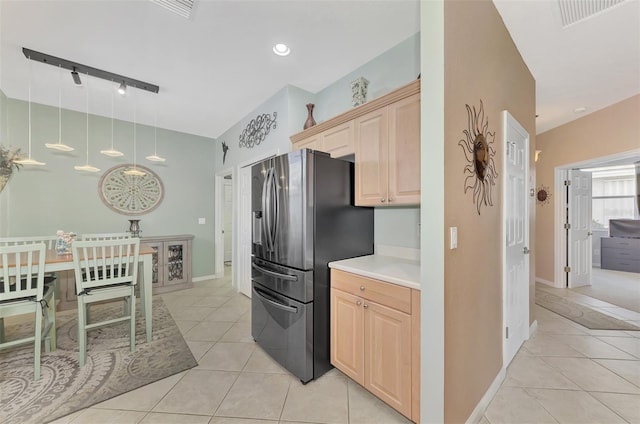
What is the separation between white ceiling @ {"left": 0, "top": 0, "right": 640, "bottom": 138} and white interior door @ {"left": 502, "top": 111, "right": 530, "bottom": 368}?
0.80 meters

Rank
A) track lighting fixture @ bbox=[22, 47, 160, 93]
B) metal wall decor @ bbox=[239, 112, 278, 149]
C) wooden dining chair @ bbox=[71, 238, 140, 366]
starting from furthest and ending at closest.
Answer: metal wall decor @ bbox=[239, 112, 278, 149]
track lighting fixture @ bbox=[22, 47, 160, 93]
wooden dining chair @ bbox=[71, 238, 140, 366]

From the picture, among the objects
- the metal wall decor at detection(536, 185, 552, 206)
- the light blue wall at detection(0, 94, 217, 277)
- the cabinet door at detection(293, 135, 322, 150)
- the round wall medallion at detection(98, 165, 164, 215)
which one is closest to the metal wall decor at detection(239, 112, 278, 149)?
the cabinet door at detection(293, 135, 322, 150)

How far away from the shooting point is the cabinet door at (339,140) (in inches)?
86.6

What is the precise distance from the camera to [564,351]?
234 cm

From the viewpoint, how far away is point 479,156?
160 cm

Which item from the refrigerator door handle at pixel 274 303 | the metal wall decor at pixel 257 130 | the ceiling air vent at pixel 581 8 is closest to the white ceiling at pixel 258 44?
the ceiling air vent at pixel 581 8

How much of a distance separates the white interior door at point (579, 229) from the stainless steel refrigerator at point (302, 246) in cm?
429

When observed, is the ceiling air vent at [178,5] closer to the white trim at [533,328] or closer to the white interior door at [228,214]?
the white trim at [533,328]

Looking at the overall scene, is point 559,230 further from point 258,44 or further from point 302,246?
point 258,44

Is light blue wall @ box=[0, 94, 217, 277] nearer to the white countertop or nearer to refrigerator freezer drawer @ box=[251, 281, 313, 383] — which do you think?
refrigerator freezer drawer @ box=[251, 281, 313, 383]

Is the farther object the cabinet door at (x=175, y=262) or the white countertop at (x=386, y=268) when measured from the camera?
the cabinet door at (x=175, y=262)

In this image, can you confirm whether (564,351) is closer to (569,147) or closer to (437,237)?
(437,237)

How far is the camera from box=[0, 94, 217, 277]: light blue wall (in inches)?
134

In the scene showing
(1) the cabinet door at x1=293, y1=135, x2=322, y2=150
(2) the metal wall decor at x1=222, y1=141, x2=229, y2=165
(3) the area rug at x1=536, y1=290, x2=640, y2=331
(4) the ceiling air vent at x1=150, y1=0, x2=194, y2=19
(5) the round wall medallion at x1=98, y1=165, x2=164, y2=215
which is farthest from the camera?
(2) the metal wall decor at x1=222, y1=141, x2=229, y2=165
